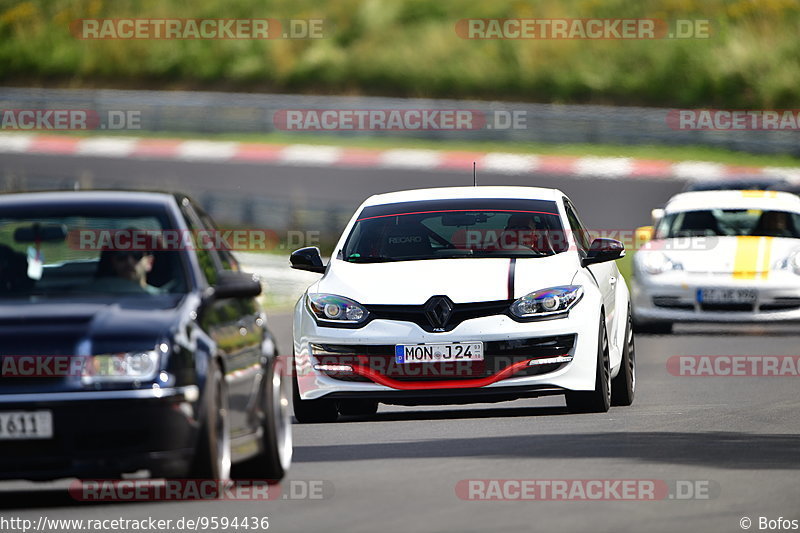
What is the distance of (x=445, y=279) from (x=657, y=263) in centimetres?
761

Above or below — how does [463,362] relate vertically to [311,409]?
above

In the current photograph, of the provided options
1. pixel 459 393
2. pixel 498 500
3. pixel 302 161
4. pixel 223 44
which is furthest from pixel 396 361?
pixel 223 44

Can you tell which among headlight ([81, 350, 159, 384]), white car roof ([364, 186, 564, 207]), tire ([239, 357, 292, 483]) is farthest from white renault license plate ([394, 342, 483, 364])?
headlight ([81, 350, 159, 384])

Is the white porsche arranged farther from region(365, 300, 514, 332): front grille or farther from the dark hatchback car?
the dark hatchback car

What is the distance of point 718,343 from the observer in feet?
59.7

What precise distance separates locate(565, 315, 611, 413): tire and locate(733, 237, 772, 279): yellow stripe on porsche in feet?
21.3

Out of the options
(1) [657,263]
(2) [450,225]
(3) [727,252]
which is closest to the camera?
(2) [450,225]

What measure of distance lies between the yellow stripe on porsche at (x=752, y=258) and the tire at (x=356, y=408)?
6472 mm

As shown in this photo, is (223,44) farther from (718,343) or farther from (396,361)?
(396,361)

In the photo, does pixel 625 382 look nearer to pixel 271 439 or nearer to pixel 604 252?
pixel 604 252

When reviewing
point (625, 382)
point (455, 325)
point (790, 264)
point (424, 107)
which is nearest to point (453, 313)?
point (455, 325)

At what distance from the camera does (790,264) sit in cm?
1841

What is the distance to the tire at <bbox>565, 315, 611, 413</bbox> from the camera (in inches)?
464

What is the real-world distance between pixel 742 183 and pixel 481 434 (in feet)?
39.8
